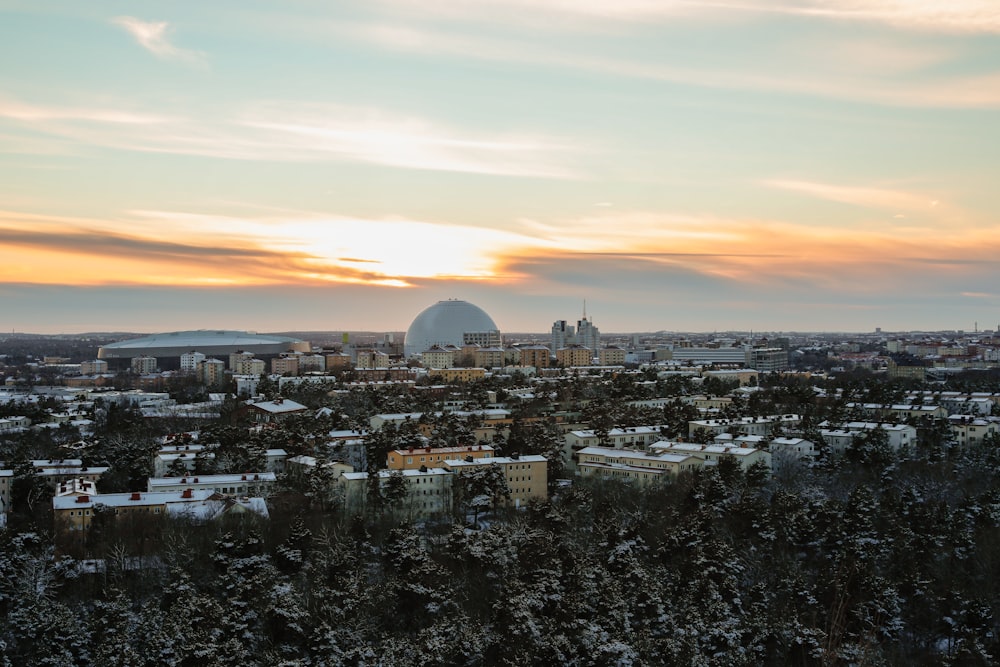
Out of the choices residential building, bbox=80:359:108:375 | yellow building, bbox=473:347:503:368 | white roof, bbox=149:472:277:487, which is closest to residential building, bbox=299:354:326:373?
yellow building, bbox=473:347:503:368

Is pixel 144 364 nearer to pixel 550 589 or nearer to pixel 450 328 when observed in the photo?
pixel 450 328

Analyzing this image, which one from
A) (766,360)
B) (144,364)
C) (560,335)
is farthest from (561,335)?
(144,364)

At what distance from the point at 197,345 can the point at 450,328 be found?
45.7 ft

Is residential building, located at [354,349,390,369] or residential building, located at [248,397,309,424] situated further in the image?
residential building, located at [354,349,390,369]

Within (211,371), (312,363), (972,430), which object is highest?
(312,363)

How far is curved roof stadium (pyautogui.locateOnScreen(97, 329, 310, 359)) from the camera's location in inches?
2004

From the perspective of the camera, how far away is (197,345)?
5150 cm

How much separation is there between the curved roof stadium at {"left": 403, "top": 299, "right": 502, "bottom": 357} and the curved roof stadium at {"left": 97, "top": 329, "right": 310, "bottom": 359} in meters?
7.38

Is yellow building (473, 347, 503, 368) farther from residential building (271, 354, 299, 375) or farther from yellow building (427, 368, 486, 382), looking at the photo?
residential building (271, 354, 299, 375)

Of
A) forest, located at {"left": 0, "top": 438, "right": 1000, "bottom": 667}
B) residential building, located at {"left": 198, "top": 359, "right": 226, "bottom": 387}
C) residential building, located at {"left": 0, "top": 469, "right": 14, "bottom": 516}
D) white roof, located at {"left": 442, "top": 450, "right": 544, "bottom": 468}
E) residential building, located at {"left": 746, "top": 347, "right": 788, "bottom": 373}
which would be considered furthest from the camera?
residential building, located at {"left": 746, "top": 347, "right": 788, "bottom": 373}

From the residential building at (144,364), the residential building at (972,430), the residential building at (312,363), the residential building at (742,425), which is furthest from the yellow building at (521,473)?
the residential building at (144,364)

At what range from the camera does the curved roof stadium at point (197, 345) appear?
50906 millimetres

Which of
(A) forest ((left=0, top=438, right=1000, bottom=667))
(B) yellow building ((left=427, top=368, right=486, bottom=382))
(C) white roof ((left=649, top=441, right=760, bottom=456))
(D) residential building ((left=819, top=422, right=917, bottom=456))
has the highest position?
(B) yellow building ((left=427, top=368, right=486, bottom=382))

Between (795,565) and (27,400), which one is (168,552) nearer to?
(795,565)
